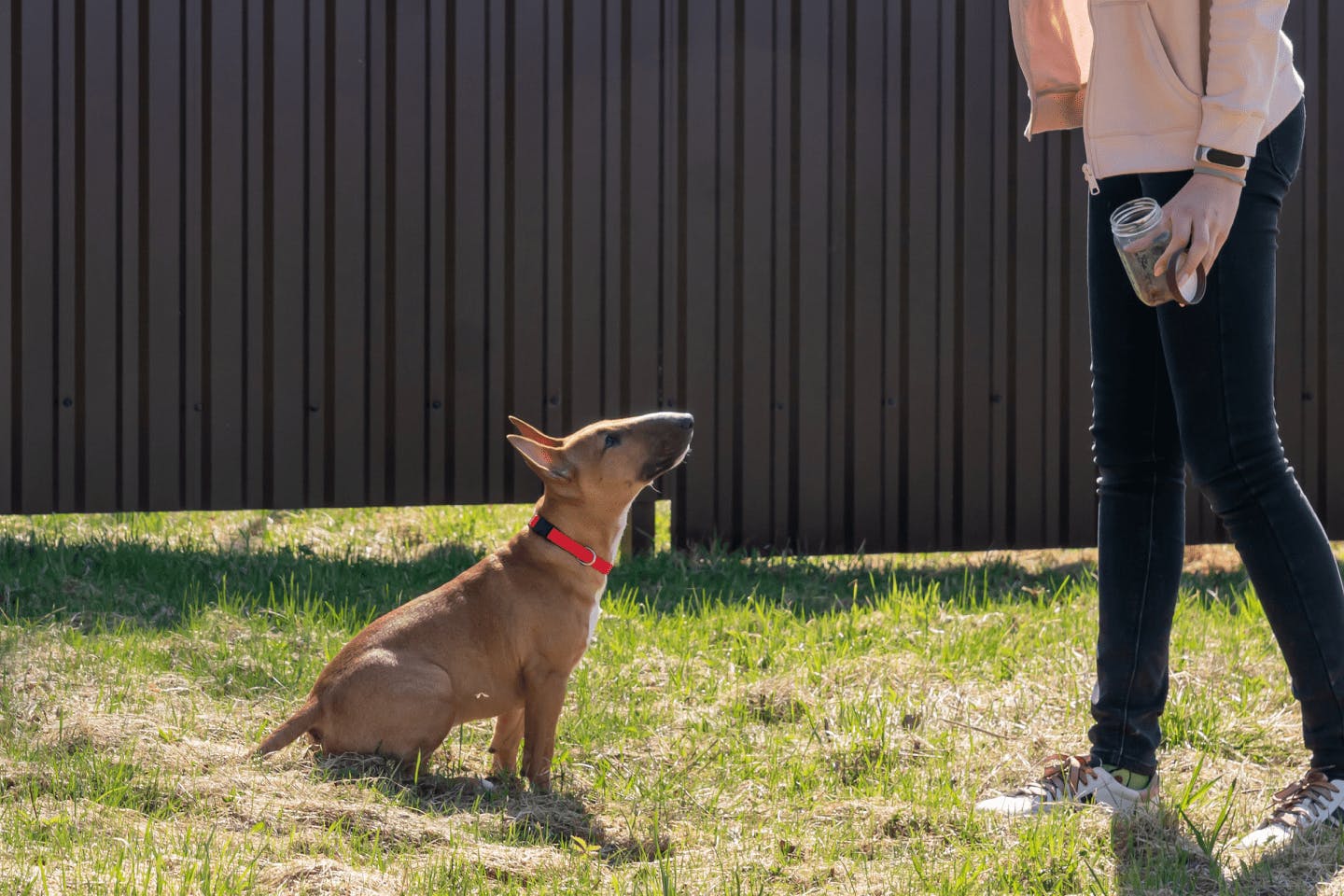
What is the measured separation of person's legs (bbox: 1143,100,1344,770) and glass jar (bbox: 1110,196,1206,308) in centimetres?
10

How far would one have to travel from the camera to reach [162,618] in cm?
499

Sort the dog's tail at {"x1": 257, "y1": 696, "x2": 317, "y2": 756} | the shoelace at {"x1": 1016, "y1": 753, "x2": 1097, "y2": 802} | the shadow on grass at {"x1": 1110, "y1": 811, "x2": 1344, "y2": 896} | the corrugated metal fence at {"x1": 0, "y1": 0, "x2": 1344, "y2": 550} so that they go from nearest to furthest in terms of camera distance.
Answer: the shadow on grass at {"x1": 1110, "y1": 811, "x2": 1344, "y2": 896} → the shoelace at {"x1": 1016, "y1": 753, "x2": 1097, "y2": 802} → the dog's tail at {"x1": 257, "y1": 696, "x2": 317, "y2": 756} → the corrugated metal fence at {"x1": 0, "y1": 0, "x2": 1344, "y2": 550}

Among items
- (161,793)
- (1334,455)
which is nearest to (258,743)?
(161,793)

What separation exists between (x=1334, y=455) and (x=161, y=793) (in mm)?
5720

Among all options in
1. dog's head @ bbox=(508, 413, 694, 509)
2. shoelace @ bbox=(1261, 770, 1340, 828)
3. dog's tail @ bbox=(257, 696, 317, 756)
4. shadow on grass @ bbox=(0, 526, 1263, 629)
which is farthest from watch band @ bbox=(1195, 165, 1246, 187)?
shadow on grass @ bbox=(0, 526, 1263, 629)

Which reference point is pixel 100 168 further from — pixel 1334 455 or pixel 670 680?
pixel 1334 455

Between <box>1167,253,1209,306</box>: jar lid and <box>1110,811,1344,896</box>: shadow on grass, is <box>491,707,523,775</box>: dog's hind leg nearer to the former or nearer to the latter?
<box>1110,811,1344,896</box>: shadow on grass

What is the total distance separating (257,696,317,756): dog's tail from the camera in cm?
340

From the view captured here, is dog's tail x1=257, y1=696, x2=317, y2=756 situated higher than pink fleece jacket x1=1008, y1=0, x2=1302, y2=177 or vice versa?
pink fleece jacket x1=1008, y1=0, x2=1302, y2=177

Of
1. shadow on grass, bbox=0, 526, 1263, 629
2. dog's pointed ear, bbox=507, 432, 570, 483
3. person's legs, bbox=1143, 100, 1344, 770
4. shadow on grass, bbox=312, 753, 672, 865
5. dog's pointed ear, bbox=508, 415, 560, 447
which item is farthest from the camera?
shadow on grass, bbox=0, 526, 1263, 629

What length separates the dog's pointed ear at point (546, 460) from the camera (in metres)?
3.67

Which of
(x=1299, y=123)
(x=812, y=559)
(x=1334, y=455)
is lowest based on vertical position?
(x=812, y=559)

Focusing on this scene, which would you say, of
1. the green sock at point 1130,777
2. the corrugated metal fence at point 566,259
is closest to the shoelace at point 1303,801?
the green sock at point 1130,777

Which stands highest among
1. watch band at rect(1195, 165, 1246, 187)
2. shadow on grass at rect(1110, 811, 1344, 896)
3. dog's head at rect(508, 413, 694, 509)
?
watch band at rect(1195, 165, 1246, 187)
